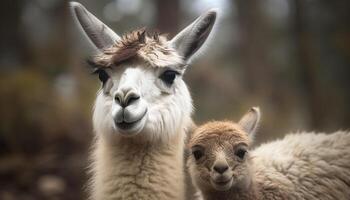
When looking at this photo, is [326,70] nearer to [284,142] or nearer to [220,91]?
[220,91]

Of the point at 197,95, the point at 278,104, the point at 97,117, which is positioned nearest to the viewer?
the point at 97,117

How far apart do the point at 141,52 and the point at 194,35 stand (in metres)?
0.66

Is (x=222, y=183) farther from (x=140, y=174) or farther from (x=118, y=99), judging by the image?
(x=118, y=99)

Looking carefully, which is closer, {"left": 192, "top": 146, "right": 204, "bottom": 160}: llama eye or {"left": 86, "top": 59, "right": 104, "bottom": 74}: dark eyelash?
{"left": 192, "top": 146, "right": 204, "bottom": 160}: llama eye

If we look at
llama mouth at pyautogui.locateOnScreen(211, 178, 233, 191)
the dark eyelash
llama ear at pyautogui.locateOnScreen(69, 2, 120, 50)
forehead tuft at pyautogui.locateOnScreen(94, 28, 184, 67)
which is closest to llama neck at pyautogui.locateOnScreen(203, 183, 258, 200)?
llama mouth at pyautogui.locateOnScreen(211, 178, 233, 191)

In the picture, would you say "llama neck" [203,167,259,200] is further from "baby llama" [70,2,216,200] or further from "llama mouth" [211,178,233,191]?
"baby llama" [70,2,216,200]

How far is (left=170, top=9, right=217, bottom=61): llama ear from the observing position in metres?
5.07

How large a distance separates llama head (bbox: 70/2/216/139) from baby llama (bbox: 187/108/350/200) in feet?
1.21

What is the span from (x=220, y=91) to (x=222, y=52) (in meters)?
8.96

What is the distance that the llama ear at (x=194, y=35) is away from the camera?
16.6 ft

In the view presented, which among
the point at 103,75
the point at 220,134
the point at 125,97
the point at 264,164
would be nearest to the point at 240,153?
the point at 220,134

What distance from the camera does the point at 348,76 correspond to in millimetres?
16938

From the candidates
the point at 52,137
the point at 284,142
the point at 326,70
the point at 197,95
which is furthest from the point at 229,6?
the point at 284,142

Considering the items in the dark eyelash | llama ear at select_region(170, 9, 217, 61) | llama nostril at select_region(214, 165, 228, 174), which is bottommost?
llama nostril at select_region(214, 165, 228, 174)
